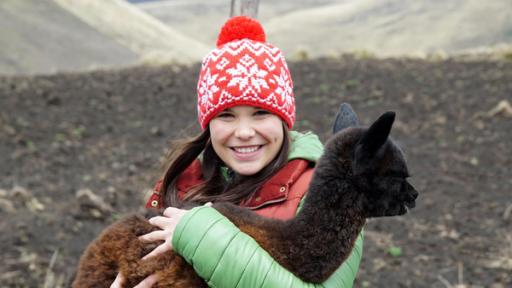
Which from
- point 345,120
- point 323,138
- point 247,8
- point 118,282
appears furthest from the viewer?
point 323,138

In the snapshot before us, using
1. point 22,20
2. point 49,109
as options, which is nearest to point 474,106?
point 49,109

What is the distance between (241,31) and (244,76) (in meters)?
0.26

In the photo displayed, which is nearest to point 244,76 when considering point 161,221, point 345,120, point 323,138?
point 345,120

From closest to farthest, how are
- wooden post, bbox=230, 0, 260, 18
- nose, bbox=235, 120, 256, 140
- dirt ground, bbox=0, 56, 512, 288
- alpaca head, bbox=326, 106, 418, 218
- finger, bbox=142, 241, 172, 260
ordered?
alpaca head, bbox=326, 106, 418, 218, finger, bbox=142, 241, 172, 260, nose, bbox=235, 120, 256, 140, wooden post, bbox=230, 0, 260, 18, dirt ground, bbox=0, 56, 512, 288

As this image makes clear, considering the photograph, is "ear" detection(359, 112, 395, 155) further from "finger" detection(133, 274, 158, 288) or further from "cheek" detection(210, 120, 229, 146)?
"finger" detection(133, 274, 158, 288)

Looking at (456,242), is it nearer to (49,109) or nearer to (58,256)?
(58,256)

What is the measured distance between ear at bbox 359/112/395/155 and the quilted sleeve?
50 centimetres

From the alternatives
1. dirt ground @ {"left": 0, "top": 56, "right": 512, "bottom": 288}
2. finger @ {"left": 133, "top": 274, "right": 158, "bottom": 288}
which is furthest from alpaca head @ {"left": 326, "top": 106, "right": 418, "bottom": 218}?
dirt ground @ {"left": 0, "top": 56, "right": 512, "bottom": 288}

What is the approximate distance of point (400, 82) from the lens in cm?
1070

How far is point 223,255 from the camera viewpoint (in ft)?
7.65

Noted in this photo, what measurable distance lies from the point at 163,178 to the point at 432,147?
6103 millimetres

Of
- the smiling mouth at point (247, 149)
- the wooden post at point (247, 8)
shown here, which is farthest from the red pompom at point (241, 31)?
the wooden post at point (247, 8)

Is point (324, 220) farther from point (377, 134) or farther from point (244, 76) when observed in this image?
point (244, 76)

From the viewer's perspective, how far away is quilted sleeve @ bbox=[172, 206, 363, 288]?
233cm
